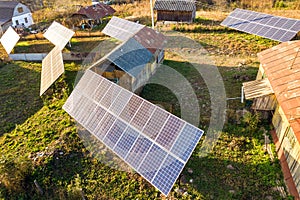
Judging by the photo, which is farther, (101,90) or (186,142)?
(101,90)

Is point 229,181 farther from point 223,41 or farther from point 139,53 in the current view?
point 223,41

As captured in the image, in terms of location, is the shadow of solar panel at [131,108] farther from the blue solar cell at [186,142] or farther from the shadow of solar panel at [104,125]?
the blue solar cell at [186,142]

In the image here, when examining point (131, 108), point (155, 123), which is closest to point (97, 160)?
point (131, 108)

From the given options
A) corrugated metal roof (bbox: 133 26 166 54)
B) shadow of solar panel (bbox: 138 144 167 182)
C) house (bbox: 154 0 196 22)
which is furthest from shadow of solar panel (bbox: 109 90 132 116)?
house (bbox: 154 0 196 22)

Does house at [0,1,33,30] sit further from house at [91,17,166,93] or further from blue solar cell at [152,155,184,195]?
blue solar cell at [152,155,184,195]

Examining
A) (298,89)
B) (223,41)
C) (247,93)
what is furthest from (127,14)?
(298,89)

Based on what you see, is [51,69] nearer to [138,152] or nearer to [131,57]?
[131,57]

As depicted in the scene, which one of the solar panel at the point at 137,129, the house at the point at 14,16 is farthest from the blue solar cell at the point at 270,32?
the house at the point at 14,16
